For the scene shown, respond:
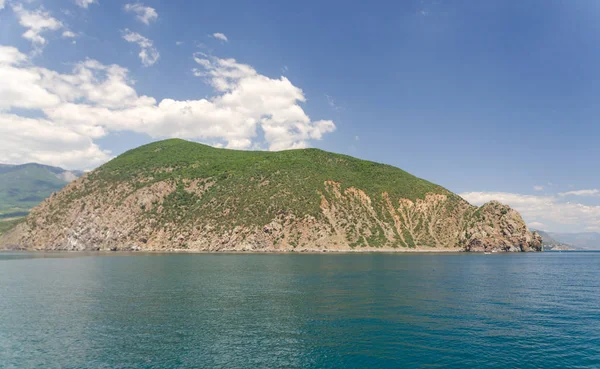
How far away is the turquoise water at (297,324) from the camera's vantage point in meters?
35.2

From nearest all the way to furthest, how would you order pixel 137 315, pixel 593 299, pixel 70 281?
pixel 137 315, pixel 593 299, pixel 70 281

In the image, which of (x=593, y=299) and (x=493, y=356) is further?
(x=593, y=299)

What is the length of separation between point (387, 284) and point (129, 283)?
5434 cm

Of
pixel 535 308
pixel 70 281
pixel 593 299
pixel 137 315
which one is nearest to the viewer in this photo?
pixel 137 315

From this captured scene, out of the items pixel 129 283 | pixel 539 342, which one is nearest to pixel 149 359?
pixel 539 342

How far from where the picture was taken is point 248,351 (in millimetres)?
36500

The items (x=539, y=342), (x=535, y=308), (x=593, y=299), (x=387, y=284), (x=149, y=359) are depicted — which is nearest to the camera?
(x=149, y=359)

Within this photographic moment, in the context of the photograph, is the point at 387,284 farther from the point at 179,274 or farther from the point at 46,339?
the point at 46,339

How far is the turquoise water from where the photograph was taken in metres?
35.2

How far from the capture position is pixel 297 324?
151ft

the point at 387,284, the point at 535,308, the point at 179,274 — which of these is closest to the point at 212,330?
the point at 387,284

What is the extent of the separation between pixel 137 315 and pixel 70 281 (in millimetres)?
42705

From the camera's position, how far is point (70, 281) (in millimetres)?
82125

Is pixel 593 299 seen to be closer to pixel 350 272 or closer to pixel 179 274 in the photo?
pixel 350 272
